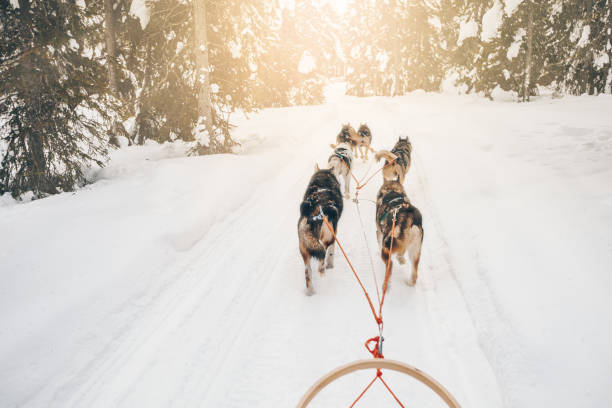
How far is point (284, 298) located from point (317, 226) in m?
1.02

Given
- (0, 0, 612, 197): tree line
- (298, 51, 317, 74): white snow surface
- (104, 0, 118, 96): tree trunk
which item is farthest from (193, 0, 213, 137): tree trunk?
(298, 51, 317, 74): white snow surface

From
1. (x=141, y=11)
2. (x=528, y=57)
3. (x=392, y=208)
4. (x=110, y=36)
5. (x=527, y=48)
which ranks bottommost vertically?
(x=392, y=208)

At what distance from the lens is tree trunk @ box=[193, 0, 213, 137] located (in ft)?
28.1

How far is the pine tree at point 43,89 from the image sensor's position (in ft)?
19.0

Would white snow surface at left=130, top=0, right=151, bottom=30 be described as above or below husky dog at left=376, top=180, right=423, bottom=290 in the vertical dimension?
above

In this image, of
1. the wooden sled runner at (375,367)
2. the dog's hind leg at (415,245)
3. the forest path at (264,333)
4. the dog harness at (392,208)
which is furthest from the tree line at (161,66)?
the wooden sled runner at (375,367)

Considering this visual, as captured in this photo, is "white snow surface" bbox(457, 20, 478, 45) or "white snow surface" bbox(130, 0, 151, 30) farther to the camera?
"white snow surface" bbox(457, 20, 478, 45)

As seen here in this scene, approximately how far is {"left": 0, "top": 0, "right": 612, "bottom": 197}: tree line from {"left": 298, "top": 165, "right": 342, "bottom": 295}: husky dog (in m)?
5.73

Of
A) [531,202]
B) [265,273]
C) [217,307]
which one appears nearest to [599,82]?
[531,202]

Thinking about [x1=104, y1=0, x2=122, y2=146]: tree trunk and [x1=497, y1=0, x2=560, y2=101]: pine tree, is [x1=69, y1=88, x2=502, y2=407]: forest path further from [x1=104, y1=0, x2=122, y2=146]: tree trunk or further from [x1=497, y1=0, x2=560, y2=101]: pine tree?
[x1=497, y1=0, x2=560, y2=101]: pine tree

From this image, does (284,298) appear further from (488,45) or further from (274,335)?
(488,45)

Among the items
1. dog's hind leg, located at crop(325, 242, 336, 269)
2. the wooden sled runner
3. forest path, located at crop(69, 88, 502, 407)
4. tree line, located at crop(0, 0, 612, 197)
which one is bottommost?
forest path, located at crop(69, 88, 502, 407)

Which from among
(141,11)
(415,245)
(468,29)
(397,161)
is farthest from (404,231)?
(468,29)

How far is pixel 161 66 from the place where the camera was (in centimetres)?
955
